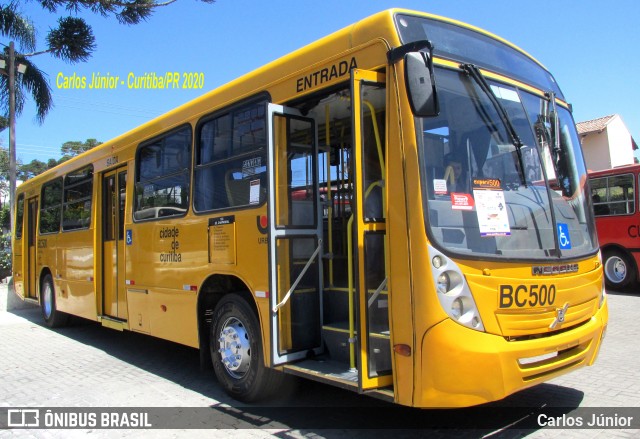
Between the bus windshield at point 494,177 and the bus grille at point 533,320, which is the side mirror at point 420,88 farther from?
the bus grille at point 533,320

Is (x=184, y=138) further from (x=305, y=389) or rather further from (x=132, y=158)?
(x=305, y=389)

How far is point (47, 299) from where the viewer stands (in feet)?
33.7

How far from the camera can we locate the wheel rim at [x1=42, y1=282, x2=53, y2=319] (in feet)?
33.0

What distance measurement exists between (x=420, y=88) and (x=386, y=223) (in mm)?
929

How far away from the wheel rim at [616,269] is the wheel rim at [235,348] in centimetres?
1043

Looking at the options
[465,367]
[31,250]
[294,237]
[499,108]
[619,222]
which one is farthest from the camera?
[619,222]

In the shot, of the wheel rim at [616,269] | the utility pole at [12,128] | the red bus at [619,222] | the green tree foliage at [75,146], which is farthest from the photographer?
the green tree foliage at [75,146]

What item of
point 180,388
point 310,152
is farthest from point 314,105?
point 180,388

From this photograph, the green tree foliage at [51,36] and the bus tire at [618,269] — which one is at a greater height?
the green tree foliage at [51,36]

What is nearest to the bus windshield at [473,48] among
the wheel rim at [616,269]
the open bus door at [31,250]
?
the wheel rim at [616,269]

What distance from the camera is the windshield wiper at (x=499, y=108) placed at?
386 cm

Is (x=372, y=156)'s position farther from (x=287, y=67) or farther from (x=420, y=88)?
(x=287, y=67)

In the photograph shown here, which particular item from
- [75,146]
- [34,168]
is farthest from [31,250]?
[34,168]

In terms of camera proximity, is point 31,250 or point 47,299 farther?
point 31,250
